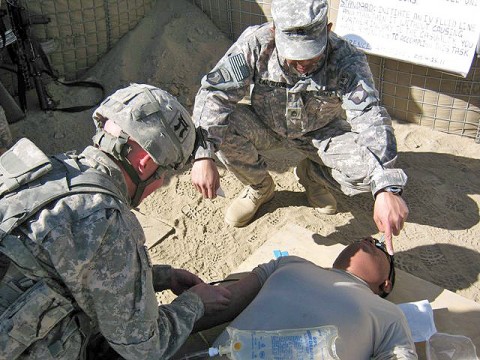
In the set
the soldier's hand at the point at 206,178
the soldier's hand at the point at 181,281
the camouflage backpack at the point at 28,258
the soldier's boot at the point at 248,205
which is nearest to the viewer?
the camouflage backpack at the point at 28,258

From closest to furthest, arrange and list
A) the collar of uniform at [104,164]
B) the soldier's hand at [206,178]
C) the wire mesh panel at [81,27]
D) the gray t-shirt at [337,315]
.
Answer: the collar of uniform at [104,164] < the gray t-shirt at [337,315] < the soldier's hand at [206,178] < the wire mesh panel at [81,27]

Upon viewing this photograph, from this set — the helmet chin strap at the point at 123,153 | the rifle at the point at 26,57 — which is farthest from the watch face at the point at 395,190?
the rifle at the point at 26,57

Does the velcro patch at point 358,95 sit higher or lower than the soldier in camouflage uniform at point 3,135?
higher

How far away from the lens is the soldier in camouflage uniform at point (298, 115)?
3207 mm

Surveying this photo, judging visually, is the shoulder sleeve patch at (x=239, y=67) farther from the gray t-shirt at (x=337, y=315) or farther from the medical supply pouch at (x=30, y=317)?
the medical supply pouch at (x=30, y=317)

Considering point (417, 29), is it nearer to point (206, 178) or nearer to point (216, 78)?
point (216, 78)

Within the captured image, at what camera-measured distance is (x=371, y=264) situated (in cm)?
282

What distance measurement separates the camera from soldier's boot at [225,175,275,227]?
12.8 ft

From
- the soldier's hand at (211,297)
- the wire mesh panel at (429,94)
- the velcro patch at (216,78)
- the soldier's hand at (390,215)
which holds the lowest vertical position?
the wire mesh panel at (429,94)

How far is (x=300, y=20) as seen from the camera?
3.20 meters

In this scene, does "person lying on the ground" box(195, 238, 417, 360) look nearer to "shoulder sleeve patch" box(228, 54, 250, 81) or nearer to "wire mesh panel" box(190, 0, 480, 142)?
"shoulder sleeve patch" box(228, 54, 250, 81)

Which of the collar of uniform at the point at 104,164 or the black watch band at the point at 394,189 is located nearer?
the collar of uniform at the point at 104,164

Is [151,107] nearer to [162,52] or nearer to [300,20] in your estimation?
[300,20]

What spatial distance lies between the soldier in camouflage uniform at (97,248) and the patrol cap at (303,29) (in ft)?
3.94
